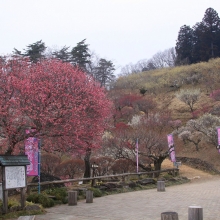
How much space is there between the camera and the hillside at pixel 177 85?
165 feet

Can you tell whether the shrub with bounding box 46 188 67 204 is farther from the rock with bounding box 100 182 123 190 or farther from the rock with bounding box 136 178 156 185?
the rock with bounding box 136 178 156 185

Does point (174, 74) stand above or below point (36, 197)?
above

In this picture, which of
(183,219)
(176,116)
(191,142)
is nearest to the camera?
(183,219)

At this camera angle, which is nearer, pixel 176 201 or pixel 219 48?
pixel 176 201

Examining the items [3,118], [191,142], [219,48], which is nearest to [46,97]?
Answer: [3,118]

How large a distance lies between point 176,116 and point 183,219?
40980mm

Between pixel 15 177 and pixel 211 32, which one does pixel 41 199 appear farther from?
pixel 211 32

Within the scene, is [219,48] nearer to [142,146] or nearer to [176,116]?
[176,116]

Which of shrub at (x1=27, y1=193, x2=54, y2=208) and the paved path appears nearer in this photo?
the paved path

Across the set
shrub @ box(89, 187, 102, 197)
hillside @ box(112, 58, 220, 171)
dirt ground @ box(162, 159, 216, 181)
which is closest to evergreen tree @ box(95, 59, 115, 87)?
hillside @ box(112, 58, 220, 171)

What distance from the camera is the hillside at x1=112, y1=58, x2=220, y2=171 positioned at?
5022cm

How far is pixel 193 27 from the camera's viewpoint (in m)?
71.4

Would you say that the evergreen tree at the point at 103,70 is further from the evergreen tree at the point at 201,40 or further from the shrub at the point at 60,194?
the shrub at the point at 60,194

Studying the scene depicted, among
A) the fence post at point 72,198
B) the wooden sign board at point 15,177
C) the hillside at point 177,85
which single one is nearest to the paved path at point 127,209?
the fence post at point 72,198
